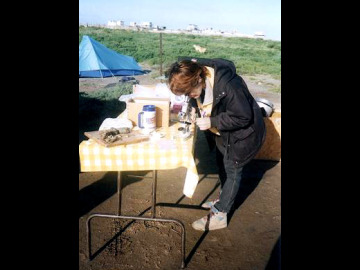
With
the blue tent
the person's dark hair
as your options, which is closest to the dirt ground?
the person's dark hair

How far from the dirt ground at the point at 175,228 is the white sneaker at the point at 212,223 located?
0.06 meters

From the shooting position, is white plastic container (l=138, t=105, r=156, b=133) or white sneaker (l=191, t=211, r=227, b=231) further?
white sneaker (l=191, t=211, r=227, b=231)

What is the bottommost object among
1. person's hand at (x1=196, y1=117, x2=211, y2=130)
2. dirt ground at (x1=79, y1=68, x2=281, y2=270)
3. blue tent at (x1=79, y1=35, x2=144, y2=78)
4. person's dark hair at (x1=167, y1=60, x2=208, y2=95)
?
dirt ground at (x1=79, y1=68, x2=281, y2=270)

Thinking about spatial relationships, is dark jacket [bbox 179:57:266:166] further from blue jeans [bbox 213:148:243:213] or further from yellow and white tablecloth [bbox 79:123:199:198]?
yellow and white tablecloth [bbox 79:123:199:198]

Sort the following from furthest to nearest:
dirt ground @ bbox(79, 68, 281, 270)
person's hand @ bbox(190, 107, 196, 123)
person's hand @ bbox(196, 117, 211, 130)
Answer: person's hand @ bbox(190, 107, 196, 123) → dirt ground @ bbox(79, 68, 281, 270) → person's hand @ bbox(196, 117, 211, 130)

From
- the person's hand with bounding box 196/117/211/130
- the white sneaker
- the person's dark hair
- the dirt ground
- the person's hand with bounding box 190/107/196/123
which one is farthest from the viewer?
the white sneaker

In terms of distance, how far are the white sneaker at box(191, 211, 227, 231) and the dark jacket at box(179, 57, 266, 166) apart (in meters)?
0.74

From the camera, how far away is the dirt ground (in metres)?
2.75

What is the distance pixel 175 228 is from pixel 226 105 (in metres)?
1.56

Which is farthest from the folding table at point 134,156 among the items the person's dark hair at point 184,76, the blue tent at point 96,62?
the blue tent at point 96,62
